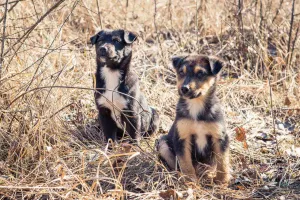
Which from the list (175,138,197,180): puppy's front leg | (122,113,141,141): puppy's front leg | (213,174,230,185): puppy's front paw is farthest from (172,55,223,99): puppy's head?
(122,113,141,141): puppy's front leg

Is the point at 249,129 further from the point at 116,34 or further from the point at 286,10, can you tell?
the point at 286,10

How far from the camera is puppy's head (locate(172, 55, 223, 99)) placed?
5566 mm

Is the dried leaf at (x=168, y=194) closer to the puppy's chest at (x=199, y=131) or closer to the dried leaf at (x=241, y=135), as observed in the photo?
the puppy's chest at (x=199, y=131)

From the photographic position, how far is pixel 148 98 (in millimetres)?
8320

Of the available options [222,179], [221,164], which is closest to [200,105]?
[221,164]

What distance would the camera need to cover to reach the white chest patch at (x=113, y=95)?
689 cm

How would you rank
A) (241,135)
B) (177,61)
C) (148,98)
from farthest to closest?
(148,98) < (241,135) < (177,61)

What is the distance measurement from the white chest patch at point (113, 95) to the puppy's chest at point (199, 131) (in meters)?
1.36

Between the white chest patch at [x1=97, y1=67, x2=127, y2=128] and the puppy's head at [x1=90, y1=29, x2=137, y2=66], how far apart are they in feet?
0.42

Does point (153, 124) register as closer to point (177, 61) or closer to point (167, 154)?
point (167, 154)

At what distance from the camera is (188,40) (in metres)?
9.85

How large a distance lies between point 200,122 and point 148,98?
2753 millimetres

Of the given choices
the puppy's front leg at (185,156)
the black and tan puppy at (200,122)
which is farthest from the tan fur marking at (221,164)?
the puppy's front leg at (185,156)

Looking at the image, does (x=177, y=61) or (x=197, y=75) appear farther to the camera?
(x=177, y=61)
